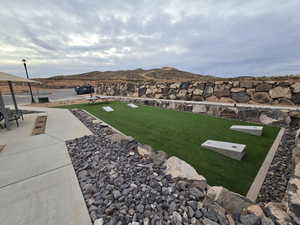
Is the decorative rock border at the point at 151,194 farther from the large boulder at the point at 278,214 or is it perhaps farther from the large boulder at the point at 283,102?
the large boulder at the point at 283,102

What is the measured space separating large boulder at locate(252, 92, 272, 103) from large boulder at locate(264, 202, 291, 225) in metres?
5.58

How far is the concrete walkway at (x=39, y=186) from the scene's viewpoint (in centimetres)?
153

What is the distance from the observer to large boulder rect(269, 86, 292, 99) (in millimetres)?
5093

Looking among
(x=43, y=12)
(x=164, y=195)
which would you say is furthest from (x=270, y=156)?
(x=43, y=12)

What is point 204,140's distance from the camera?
139 inches

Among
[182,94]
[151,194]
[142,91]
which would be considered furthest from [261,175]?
[142,91]

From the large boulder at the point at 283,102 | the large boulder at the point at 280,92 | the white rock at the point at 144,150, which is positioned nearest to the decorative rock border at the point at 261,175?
the white rock at the point at 144,150

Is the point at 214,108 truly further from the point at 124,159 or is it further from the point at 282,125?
the point at 124,159

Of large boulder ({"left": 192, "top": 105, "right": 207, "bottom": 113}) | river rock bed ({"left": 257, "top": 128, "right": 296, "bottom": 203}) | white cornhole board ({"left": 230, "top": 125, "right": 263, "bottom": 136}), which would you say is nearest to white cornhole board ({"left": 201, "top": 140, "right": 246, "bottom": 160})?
river rock bed ({"left": 257, "top": 128, "right": 296, "bottom": 203})

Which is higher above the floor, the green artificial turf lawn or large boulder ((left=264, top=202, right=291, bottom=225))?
large boulder ((left=264, top=202, right=291, bottom=225))

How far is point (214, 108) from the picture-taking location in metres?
5.66

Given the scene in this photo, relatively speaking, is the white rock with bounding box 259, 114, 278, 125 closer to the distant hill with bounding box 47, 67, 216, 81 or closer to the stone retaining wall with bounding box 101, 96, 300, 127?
the stone retaining wall with bounding box 101, 96, 300, 127

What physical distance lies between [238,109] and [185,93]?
3398mm

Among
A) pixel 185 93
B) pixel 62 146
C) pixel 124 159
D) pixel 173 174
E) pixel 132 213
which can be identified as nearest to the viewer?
pixel 132 213
